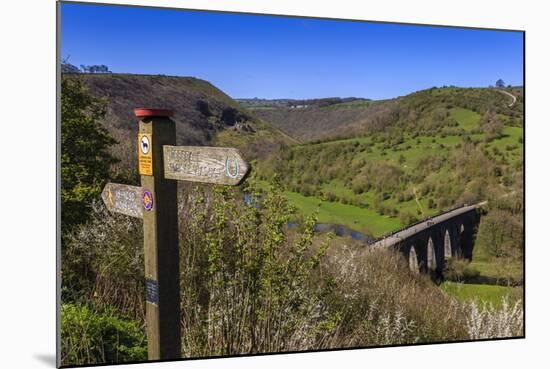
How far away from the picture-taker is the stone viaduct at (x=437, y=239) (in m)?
6.38

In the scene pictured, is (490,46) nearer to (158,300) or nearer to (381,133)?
(381,133)

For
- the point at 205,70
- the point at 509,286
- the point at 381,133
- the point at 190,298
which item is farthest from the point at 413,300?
the point at 205,70

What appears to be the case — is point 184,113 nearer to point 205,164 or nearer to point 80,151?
point 80,151

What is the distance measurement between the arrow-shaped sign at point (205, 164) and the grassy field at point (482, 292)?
120 inches

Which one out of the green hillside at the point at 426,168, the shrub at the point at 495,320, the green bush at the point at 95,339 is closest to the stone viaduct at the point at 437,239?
the green hillside at the point at 426,168

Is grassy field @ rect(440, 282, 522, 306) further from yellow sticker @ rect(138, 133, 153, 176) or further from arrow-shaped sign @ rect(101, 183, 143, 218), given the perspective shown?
yellow sticker @ rect(138, 133, 153, 176)

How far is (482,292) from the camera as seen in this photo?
654cm

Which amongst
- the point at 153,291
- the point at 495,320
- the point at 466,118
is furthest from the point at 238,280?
the point at 466,118

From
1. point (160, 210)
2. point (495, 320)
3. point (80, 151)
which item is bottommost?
point (495, 320)

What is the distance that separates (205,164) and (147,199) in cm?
49

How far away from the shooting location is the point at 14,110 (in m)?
4.88

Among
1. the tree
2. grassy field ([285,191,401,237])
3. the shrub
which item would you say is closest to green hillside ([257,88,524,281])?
grassy field ([285,191,401,237])

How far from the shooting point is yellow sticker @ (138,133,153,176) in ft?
14.0

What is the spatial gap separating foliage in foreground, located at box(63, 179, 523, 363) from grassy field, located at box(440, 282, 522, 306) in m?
0.73
